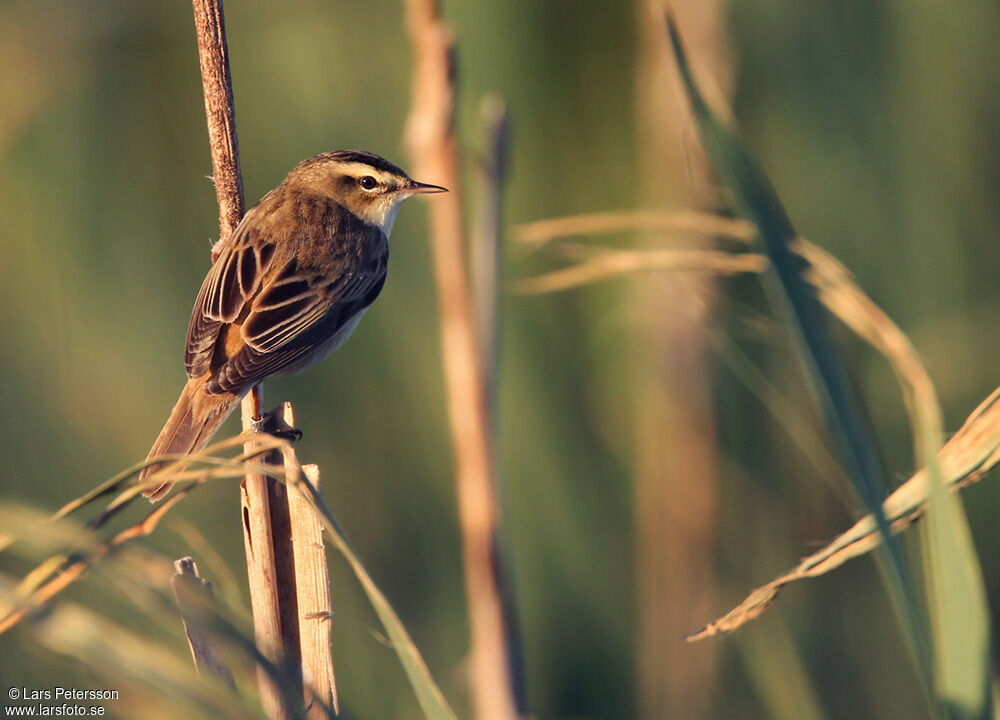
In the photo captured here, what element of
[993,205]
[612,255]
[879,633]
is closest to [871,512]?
[612,255]

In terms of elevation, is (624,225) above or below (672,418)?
above

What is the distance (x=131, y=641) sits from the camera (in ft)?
3.77

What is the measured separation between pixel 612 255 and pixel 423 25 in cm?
123

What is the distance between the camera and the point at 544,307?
11.1 feet

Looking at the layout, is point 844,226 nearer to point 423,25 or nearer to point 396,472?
point 396,472

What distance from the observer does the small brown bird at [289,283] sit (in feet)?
A: 8.75

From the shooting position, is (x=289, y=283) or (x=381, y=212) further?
(x=381, y=212)

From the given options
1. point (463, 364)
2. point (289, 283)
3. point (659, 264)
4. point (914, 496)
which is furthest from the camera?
point (289, 283)

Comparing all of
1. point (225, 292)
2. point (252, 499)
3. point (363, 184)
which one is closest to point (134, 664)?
point (252, 499)

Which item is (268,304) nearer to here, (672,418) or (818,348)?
(672,418)

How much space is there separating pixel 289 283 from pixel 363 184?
0.50 metres

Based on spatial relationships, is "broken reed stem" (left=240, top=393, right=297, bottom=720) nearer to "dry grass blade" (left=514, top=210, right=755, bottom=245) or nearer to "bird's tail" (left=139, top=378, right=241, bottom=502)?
"dry grass blade" (left=514, top=210, right=755, bottom=245)

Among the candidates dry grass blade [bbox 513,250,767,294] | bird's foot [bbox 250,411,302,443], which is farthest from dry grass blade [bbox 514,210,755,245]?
bird's foot [bbox 250,411,302,443]

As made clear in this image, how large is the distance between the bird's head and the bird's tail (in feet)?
3.13
